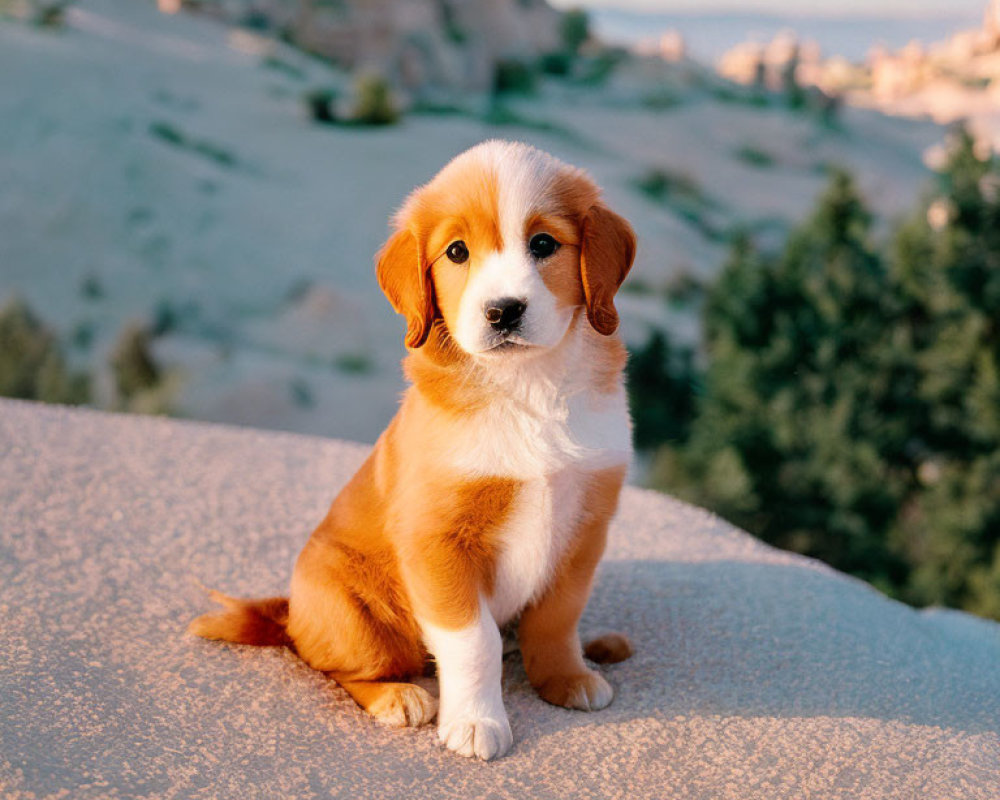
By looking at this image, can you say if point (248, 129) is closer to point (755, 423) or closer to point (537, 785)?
point (755, 423)

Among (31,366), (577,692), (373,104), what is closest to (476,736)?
(577,692)

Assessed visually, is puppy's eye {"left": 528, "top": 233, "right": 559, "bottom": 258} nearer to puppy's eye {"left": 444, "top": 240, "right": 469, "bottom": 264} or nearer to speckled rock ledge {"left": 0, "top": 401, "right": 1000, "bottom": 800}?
puppy's eye {"left": 444, "top": 240, "right": 469, "bottom": 264}

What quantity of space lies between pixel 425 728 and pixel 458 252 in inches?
53.5

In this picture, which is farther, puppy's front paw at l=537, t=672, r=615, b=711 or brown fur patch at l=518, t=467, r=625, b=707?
puppy's front paw at l=537, t=672, r=615, b=711

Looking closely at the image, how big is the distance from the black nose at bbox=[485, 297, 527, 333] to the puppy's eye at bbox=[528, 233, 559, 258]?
0.17 meters

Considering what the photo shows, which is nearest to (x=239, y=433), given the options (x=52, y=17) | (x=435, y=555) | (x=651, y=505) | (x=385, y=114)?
(x=651, y=505)

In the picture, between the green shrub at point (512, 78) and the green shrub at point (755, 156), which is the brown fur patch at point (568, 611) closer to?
the green shrub at point (755, 156)

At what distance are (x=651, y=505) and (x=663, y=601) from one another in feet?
3.87

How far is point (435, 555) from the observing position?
105 inches

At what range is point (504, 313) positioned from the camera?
7.93 feet

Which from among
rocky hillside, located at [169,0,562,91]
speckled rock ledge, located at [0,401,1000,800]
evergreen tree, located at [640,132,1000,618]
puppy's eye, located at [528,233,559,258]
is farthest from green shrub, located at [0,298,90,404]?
rocky hillside, located at [169,0,562,91]

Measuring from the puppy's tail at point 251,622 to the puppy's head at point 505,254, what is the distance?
3.75ft

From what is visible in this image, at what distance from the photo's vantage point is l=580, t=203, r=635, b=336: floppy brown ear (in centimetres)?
259

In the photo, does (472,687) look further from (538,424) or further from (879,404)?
(879,404)
